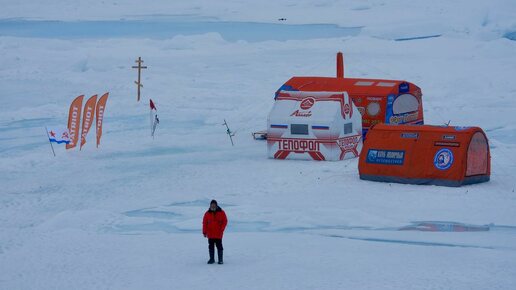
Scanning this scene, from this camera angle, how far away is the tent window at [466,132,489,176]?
21047 millimetres

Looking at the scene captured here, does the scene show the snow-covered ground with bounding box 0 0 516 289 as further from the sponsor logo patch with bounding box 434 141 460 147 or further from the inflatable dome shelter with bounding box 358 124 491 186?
the sponsor logo patch with bounding box 434 141 460 147

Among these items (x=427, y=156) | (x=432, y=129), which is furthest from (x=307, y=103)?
(x=427, y=156)

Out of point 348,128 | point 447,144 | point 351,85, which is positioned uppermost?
point 351,85

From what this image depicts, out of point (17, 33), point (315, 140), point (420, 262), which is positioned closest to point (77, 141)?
point (315, 140)

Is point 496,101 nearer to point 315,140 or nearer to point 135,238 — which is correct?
point 315,140

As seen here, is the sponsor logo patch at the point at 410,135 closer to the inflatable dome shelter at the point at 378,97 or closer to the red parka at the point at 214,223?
the inflatable dome shelter at the point at 378,97

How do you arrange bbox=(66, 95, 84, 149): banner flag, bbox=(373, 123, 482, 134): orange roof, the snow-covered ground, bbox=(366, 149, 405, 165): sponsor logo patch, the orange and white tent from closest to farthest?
the snow-covered ground → bbox=(373, 123, 482, 134): orange roof → bbox=(366, 149, 405, 165): sponsor logo patch → the orange and white tent → bbox=(66, 95, 84, 149): banner flag

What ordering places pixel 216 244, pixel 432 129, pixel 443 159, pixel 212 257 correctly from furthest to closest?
A: pixel 432 129, pixel 443 159, pixel 212 257, pixel 216 244

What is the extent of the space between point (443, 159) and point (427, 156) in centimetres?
37

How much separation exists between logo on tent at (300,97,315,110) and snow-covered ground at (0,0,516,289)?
160 cm

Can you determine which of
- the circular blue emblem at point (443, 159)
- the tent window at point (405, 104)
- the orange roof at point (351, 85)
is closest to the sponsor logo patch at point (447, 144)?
the circular blue emblem at point (443, 159)

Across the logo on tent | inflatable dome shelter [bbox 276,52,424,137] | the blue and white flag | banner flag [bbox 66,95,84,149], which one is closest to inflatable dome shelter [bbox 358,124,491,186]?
the logo on tent

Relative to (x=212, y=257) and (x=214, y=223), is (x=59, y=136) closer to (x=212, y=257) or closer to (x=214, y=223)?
(x=212, y=257)

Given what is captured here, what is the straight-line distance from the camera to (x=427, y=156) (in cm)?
2131
